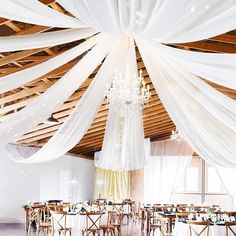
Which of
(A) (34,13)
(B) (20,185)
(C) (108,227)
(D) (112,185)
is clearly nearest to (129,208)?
(D) (112,185)

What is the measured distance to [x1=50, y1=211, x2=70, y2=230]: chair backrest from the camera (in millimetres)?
8750

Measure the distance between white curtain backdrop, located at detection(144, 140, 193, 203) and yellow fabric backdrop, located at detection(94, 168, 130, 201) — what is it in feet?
2.75

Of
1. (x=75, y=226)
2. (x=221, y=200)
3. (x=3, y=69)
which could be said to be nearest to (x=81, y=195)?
(x=221, y=200)

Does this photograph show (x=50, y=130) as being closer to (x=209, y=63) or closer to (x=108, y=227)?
(x=108, y=227)

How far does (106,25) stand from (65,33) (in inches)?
34.6

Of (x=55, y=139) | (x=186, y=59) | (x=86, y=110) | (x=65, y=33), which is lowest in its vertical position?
(x=55, y=139)

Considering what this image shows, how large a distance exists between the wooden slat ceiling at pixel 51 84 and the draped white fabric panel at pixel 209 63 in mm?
1648

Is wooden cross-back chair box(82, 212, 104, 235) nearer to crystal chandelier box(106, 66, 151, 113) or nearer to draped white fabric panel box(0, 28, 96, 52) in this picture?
crystal chandelier box(106, 66, 151, 113)

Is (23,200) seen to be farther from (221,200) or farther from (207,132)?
(207,132)

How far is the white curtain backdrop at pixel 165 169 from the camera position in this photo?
15130mm

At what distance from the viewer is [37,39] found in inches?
136

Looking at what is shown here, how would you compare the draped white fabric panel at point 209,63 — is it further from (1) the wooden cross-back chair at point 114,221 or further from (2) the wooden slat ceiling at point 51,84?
(1) the wooden cross-back chair at point 114,221

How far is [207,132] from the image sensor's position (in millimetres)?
4324

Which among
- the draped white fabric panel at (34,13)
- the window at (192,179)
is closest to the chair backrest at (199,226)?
the draped white fabric panel at (34,13)
